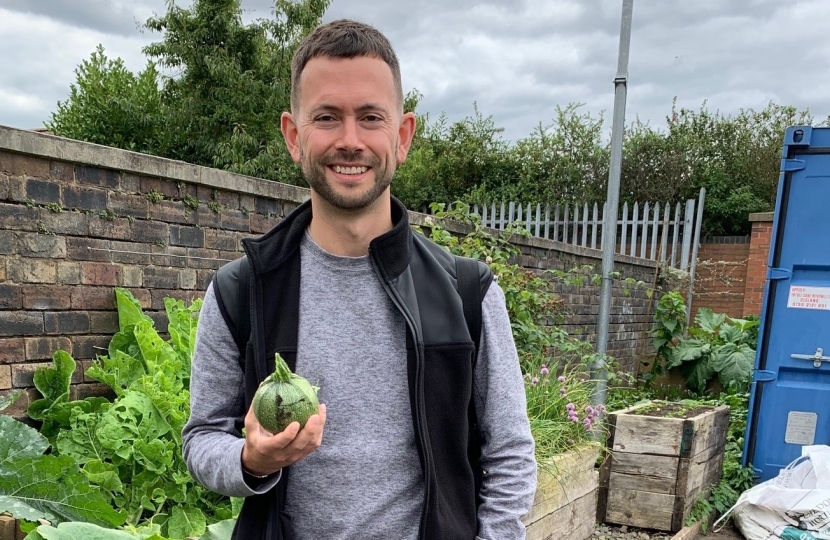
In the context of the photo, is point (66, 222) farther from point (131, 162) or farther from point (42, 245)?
point (131, 162)

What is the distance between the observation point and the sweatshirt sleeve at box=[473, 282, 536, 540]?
1391 mm

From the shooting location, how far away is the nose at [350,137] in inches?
52.5

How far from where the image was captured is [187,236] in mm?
3539

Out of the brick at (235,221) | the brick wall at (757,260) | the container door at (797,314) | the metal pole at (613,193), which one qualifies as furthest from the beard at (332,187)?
the brick wall at (757,260)

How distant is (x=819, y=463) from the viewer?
418cm

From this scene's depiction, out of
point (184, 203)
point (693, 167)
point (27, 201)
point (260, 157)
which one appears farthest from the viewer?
point (693, 167)

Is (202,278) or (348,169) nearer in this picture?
(348,169)

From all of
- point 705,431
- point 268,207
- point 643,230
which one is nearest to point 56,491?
point 268,207

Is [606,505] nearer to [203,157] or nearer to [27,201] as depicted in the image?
[27,201]

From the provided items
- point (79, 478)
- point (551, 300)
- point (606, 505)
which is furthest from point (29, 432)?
point (551, 300)

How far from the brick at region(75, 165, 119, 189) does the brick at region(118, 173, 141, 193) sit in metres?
0.03

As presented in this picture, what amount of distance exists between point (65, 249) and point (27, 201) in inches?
10.8

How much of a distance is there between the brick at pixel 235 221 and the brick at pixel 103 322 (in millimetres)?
842

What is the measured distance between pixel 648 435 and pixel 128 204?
363 cm
